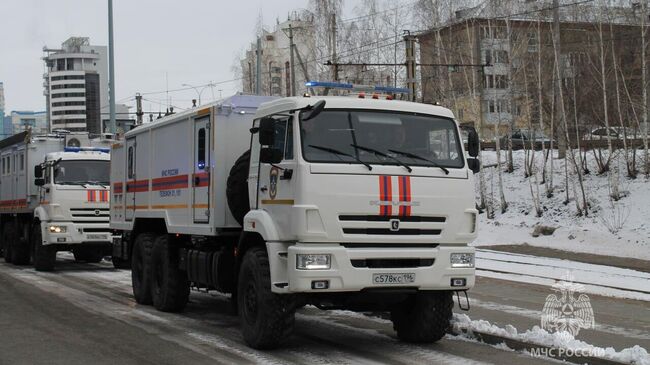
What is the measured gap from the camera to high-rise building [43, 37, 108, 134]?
110625 millimetres

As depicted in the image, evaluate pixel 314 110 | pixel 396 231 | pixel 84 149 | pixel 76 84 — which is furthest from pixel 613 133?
pixel 76 84

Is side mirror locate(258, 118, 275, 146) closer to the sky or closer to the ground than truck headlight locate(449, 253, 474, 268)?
closer to the sky

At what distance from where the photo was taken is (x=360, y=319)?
37.7 feet

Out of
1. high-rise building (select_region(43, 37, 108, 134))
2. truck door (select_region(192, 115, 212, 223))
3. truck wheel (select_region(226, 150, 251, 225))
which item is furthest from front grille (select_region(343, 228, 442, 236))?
high-rise building (select_region(43, 37, 108, 134))

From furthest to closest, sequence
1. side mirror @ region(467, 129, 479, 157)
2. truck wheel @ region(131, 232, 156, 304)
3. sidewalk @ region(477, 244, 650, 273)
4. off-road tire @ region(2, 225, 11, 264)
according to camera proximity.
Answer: off-road tire @ region(2, 225, 11, 264) < sidewalk @ region(477, 244, 650, 273) < truck wheel @ region(131, 232, 156, 304) < side mirror @ region(467, 129, 479, 157)

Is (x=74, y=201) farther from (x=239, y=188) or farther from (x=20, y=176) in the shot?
(x=239, y=188)

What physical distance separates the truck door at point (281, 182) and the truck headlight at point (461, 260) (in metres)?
1.83

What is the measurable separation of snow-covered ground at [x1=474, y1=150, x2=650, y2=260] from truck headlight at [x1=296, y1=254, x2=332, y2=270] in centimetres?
1692

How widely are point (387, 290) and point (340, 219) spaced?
0.94 metres

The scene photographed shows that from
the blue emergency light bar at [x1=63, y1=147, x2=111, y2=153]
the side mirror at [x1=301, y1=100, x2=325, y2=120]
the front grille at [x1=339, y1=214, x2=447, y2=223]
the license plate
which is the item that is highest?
the blue emergency light bar at [x1=63, y1=147, x2=111, y2=153]

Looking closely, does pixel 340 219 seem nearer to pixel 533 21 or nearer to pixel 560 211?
pixel 560 211

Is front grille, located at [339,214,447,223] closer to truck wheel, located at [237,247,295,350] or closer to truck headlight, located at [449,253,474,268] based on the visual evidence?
truck headlight, located at [449,253,474,268]

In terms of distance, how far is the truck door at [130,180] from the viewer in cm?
1366

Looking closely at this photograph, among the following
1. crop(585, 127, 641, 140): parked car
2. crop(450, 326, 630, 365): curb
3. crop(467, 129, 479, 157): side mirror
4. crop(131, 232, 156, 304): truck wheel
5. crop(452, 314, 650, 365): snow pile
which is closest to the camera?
crop(452, 314, 650, 365): snow pile
